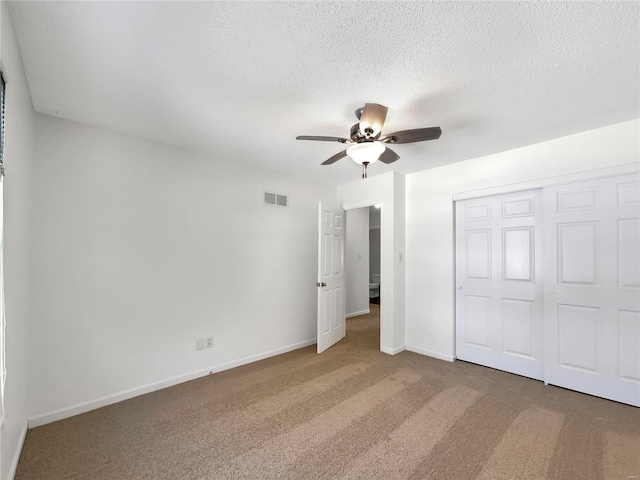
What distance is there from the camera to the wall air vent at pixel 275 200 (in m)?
3.91

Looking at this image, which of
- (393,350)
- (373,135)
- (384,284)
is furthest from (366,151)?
(393,350)

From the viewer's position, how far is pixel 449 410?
8.27 ft

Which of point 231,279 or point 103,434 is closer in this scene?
point 103,434

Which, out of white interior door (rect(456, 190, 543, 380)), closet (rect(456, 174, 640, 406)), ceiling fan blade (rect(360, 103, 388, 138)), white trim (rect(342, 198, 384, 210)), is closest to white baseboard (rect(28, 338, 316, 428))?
white trim (rect(342, 198, 384, 210))

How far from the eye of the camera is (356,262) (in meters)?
6.56

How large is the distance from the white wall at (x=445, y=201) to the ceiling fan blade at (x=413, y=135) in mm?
1679

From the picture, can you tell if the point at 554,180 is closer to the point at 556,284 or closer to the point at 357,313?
the point at 556,284

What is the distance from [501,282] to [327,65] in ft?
9.83

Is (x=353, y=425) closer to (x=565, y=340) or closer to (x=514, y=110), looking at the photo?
(x=565, y=340)

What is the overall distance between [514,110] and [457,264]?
1.93m

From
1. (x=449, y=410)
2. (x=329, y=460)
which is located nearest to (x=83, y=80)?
(x=329, y=460)

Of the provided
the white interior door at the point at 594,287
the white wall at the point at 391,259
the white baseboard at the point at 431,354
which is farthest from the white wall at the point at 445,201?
the white interior door at the point at 594,287

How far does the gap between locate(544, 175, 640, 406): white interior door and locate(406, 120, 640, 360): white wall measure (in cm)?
25

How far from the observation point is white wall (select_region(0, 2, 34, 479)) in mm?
1539
